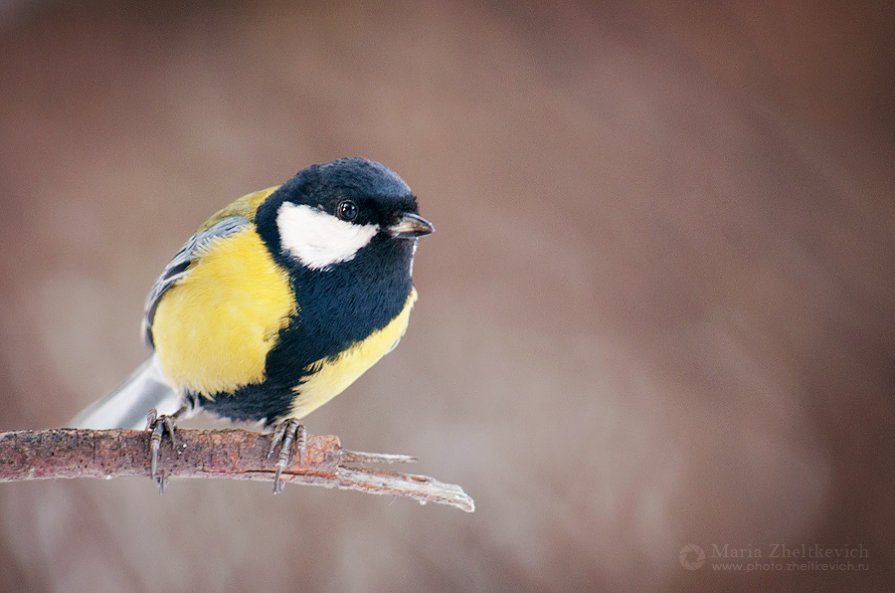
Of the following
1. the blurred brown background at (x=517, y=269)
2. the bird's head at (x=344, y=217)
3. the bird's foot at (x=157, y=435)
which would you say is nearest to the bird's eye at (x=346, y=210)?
the bird's head at (x=344, y=217)

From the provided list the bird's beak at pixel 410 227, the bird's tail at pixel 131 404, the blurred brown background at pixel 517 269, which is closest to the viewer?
the bird's beak at pixel 410 227

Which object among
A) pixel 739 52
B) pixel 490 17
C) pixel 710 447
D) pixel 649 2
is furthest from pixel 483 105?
pixel 710 447

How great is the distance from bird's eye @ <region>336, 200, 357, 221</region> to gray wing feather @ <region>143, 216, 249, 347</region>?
0.16m

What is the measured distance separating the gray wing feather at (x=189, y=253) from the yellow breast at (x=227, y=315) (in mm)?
11

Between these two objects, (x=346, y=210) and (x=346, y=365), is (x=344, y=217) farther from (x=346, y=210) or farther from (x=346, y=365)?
(x=346, y=365)

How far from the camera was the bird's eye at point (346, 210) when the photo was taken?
79 cm

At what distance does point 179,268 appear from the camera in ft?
3.03

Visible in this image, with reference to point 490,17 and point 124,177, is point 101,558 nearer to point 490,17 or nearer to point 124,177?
point 124,177

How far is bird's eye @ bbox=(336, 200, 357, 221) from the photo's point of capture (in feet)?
2.59

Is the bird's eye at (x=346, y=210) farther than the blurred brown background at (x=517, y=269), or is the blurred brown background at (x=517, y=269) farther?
the blurred brown background at (x=517, y=269)

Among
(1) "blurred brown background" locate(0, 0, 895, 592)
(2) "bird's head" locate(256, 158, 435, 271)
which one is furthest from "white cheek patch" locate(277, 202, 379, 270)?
(1) "blurred brown background" locate(0, 0, 895, 592)

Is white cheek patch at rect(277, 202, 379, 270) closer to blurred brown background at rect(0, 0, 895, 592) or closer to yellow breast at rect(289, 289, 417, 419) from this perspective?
yellow breast at rect(289, 289, 417, 419)

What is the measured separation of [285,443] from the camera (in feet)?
2.75

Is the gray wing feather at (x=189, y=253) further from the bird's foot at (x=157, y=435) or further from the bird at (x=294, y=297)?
the bird's foot at (x=157, y=435)
